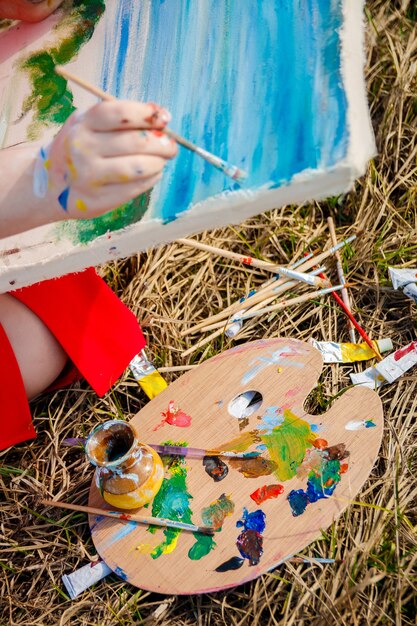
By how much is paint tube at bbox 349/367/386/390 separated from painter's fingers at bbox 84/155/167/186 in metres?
0.81

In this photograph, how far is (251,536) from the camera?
1169 millimetres

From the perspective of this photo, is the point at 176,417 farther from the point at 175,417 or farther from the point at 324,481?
the point at 324,481

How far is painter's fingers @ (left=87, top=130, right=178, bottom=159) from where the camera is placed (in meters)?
0.80

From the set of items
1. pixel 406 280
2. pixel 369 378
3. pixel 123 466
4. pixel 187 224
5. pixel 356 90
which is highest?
pixel 356 90

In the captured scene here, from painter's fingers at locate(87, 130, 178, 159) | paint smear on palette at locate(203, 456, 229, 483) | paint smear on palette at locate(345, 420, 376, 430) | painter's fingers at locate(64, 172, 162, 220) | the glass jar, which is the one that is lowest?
paint smear on palette at locate(345, 420, 376, 430)

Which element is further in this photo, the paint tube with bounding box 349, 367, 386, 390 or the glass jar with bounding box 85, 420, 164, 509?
the paint tube with bounding box 349, 367, 386, 390

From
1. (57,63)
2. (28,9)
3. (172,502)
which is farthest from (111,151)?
(172,502)

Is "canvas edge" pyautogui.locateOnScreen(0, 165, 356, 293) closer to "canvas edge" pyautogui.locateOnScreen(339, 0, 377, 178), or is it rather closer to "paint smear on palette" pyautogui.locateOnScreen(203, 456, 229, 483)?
"canvas edge" pyautogui.locateOnScreen(339, 0, 377, 178)

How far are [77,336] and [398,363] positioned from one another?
0.73m

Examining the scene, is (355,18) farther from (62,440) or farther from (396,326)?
(62,440)

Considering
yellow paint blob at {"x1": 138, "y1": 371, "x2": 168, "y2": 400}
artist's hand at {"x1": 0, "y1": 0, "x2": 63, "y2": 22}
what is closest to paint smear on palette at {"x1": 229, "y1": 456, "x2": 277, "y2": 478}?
yellow paint blob at {"x1": 138, "y1": 371, "x2": 168, "y2": 400}

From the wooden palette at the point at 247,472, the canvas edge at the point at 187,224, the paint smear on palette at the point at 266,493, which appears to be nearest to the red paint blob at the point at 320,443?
the wooden palette at the point at 247,472

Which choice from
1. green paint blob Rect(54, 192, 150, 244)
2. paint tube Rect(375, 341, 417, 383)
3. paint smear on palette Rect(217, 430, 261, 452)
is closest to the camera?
green paint blob Rect(54, 192, 150, 244)

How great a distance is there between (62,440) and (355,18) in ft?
3.48
